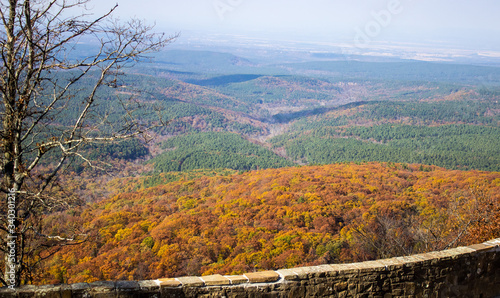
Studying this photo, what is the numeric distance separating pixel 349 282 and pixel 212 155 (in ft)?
274

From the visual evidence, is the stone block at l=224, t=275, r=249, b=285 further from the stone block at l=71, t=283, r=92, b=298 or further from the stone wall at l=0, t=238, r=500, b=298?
the stone block at l=71, t=283, r=92, b=298

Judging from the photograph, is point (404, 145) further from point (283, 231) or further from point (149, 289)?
point (149, 289)

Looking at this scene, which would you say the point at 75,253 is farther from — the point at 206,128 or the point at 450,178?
the point at 206,128

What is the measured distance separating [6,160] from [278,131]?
486 feet

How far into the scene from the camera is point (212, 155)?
87.4 metres

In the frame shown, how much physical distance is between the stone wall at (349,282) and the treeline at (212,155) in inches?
2947

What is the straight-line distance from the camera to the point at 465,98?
136000 millimetres

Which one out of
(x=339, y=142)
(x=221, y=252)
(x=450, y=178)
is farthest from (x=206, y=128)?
(x=221, y=252)

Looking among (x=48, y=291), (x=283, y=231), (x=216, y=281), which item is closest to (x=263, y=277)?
(x=216, y=281)

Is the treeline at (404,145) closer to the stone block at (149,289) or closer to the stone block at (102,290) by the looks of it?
the stone block at (149,289)

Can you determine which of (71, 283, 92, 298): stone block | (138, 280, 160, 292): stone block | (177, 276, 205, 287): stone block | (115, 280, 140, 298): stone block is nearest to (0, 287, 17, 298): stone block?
(71, 283, 92, 298): stone block

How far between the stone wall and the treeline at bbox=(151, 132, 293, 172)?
74.8 metres

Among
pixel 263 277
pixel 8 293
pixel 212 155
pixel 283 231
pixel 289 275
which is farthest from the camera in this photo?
pixel 212 155

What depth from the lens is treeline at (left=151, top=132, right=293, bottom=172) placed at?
81125 millimetres
